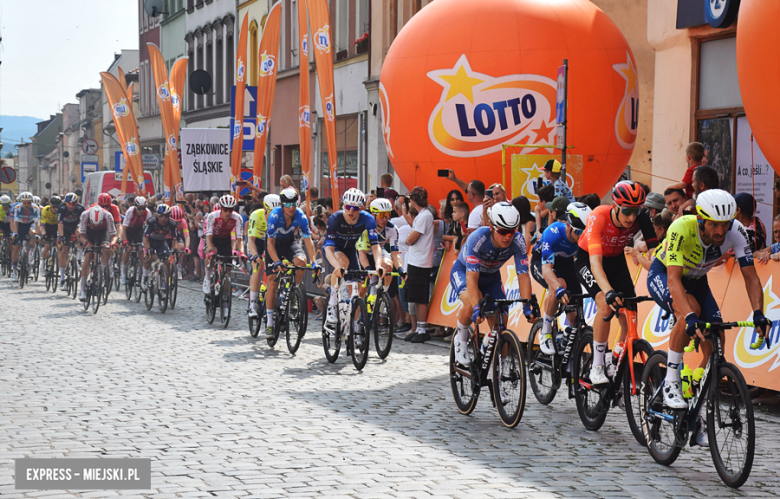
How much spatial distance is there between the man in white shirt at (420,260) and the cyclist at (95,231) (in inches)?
279

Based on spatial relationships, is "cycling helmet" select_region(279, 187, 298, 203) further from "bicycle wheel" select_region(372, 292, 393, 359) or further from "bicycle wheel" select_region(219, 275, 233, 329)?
"bicycle wheel" select_region(219, 275, 233, 329)

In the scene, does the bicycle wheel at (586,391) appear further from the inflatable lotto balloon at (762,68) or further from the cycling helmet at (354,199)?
the cycling helmet at (354,199)

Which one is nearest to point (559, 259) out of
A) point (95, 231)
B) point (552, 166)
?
point (552, 166)

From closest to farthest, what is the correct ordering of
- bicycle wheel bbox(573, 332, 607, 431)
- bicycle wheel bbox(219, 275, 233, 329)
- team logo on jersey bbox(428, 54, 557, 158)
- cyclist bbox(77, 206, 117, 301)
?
bicycle wheel bbox(573, 332, 607, 431) → team logo on jersey bbox(428, 54, 557, 158) → bicycle wheel bbox(219, 275, 233, 329) → cyclist bbox(77, 206, 117, 301)

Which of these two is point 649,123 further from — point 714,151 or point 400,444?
point 400,444

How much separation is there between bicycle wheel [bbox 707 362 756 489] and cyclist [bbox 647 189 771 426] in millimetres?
270

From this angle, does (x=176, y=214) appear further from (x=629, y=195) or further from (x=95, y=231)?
(x=629, y=195)

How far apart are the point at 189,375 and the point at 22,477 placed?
4.40 m

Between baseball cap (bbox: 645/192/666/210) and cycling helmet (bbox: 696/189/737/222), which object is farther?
baseball cap (bbox: 645/192/666/210)

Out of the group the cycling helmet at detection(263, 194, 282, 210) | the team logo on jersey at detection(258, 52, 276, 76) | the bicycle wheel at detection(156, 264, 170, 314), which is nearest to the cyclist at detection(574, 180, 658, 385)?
the cycling helmet at detection(263, 194, 282, 210)

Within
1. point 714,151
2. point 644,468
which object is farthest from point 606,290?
point 714,151

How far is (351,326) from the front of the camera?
11445 millimetres

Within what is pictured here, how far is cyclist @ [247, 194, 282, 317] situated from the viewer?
537 inches

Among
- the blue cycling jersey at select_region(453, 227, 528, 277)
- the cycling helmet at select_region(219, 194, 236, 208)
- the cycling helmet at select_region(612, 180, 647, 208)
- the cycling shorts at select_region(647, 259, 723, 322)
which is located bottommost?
the cycling shorts at select_region(647, 259, 723, 322)
